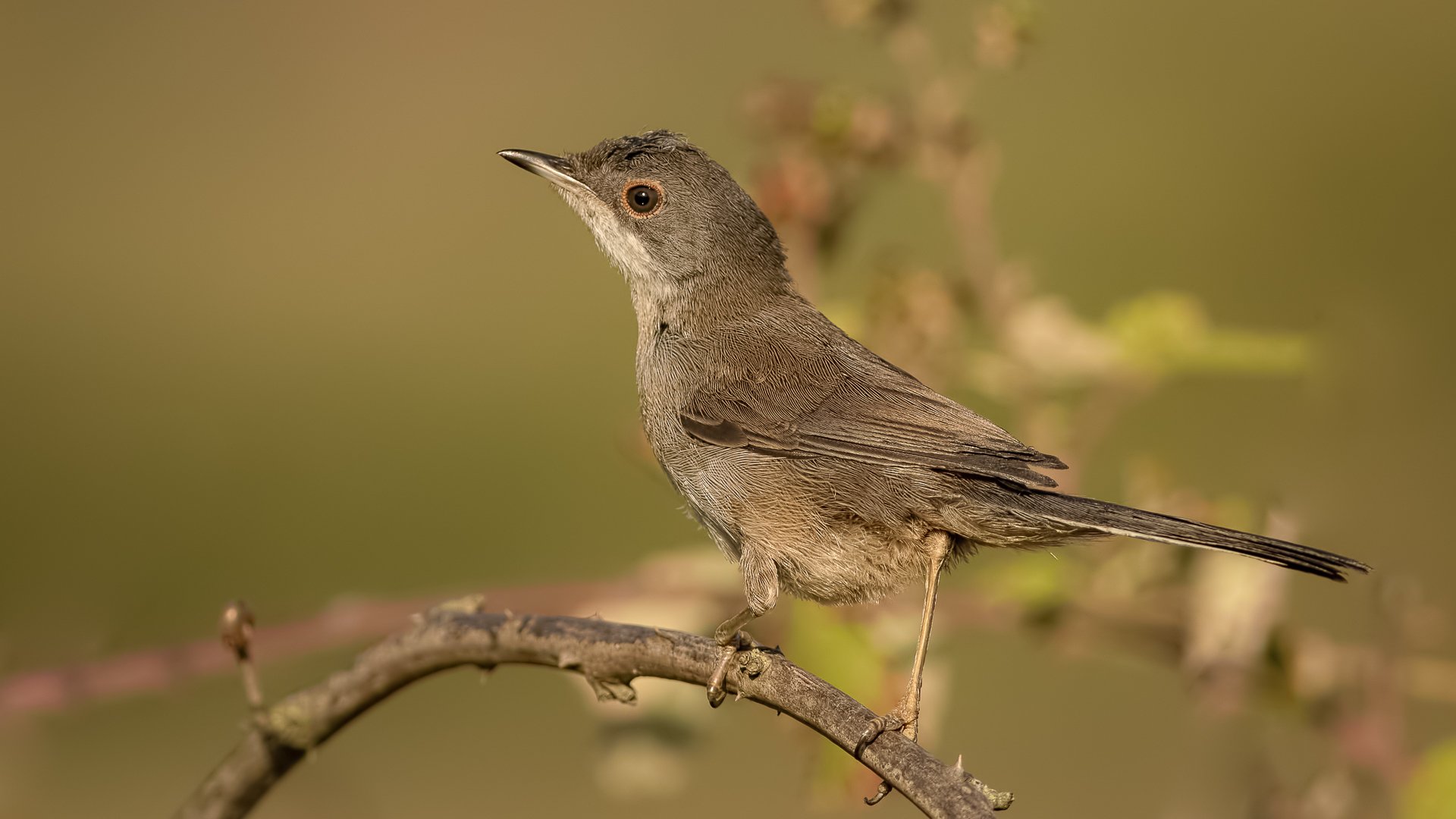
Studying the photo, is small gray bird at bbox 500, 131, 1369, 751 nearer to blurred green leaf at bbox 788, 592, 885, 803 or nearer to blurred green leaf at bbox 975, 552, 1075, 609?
blurred green leaf at bbox 788, 592, 885, 803

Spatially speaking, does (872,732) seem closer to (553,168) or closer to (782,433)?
(782,433)

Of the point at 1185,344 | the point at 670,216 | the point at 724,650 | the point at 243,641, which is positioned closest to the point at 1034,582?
the point at 1185,344

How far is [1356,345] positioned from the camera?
10.5 ft

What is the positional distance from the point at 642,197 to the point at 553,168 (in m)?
0.30

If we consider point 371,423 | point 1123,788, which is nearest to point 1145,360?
point 1123,788

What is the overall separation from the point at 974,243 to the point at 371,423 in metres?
9.91

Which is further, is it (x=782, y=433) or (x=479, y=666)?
(x=782, y=433)

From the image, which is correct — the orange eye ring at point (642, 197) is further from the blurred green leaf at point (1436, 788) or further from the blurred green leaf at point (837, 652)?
the blurred green leaf at point (1436, 788)

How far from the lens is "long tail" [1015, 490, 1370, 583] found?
1.97 metres

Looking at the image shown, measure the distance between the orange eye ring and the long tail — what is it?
57.1 inches

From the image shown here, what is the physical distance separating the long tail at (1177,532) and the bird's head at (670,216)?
3.95ft

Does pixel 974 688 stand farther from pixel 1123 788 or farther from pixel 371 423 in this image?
pixel 371 423

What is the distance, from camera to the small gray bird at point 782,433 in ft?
8.84

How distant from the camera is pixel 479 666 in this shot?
220 cm
